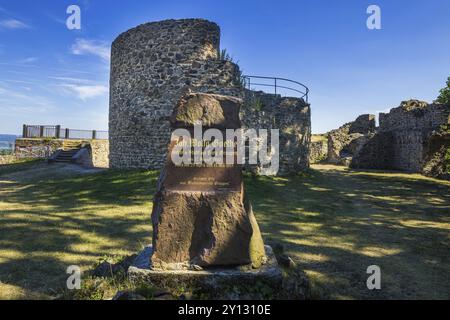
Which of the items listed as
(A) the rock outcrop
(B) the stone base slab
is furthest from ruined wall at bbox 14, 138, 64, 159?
(B) the stone base slab

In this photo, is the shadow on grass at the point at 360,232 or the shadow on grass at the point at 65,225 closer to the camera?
the shadow on grass at the point at 360,232

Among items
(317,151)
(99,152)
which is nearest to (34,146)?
(99,152)

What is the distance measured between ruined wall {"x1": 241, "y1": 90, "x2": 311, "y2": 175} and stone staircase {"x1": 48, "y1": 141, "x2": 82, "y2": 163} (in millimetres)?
12125

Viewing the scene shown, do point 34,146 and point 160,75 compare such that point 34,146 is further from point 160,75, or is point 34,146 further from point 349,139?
point 349,139

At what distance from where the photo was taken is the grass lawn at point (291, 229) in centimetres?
471

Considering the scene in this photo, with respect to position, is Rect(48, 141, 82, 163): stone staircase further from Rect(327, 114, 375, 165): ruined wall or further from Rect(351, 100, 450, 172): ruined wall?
Rect(351, 100, 450, 172): ruined wall

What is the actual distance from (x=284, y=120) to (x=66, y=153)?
46.7ft

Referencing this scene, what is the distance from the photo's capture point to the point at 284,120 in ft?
49.7

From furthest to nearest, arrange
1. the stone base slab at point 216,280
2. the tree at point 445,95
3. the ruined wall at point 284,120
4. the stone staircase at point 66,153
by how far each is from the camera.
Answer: the stone staircase at point 66,153 < the tree at point 445,95 < the ruined wall at point 284,120 < the stone base slab at point 216,280

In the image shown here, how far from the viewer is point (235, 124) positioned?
181 inches

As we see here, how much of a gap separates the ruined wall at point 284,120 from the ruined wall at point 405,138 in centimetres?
686

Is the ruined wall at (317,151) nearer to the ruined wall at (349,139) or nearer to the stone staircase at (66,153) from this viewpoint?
the ruined wall at (349,139)

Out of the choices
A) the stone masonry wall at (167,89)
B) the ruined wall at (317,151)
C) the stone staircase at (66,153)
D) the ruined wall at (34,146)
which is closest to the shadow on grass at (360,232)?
the stone masonry wall at (167,89)
